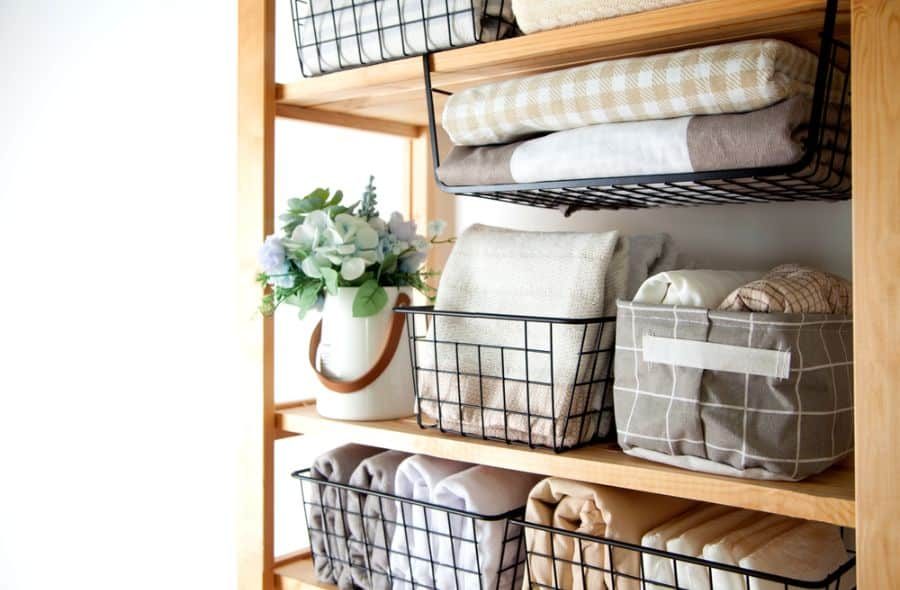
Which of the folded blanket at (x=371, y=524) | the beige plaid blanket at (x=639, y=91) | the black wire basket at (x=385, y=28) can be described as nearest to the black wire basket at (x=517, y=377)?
the folded blanket at (x=371, y=524)

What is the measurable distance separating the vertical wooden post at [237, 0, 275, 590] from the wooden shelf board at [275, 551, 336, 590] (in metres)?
0.02

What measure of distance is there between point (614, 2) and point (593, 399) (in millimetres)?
424

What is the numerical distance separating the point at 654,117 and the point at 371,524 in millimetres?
634

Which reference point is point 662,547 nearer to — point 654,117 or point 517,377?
point 517,377

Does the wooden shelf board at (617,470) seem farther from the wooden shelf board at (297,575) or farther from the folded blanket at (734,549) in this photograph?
the wooden shelf board at (297,575)

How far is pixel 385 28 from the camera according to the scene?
112 centimetres

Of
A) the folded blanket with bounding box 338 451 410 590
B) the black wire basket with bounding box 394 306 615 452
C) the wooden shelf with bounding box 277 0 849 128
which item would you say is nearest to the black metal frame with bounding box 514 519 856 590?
the black wire basket with bounding box 394 306 615 452

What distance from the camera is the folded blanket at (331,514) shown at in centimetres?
123

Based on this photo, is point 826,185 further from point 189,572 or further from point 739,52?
point 189,572

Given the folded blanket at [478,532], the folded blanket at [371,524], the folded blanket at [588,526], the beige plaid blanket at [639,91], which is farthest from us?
the folded blanket at [371,524]

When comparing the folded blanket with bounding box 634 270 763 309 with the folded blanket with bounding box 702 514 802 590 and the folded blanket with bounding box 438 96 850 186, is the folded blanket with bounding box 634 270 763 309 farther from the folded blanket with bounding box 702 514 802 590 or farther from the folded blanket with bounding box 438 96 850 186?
the folded blanket with bounding box 702 514 802 590

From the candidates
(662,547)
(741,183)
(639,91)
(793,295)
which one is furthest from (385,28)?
(662,547)

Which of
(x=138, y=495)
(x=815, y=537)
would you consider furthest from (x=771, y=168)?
(x=138, y=495)

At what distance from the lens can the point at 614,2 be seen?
3.02 ft
